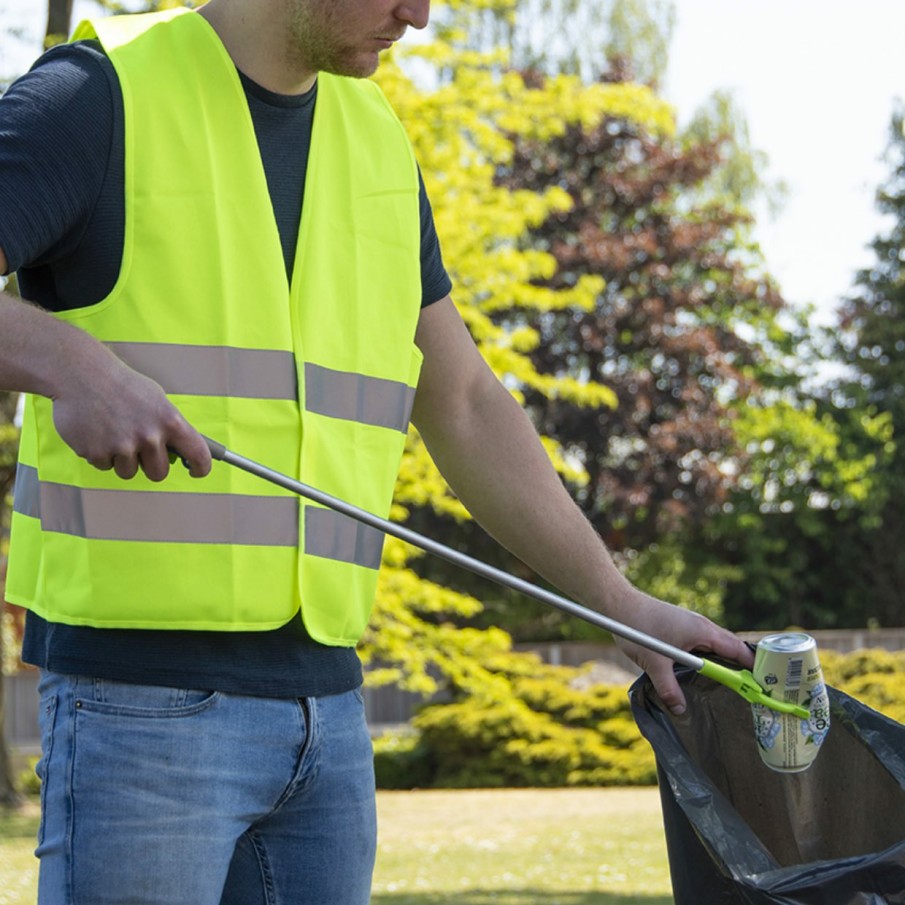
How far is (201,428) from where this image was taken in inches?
74.2

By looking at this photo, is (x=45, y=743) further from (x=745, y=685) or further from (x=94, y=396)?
(x=745, y=685)

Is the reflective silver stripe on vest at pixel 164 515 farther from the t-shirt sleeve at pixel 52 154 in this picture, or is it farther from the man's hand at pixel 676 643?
the man's hand at pixel 676 643

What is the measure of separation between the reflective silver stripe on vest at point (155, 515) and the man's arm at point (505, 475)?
52 centimetres

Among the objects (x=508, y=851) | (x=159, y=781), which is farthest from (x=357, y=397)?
(x=508, y=851)

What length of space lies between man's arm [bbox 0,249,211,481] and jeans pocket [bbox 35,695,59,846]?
0.35 metres

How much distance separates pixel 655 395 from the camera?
25766mm

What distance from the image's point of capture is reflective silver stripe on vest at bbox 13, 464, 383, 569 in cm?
185

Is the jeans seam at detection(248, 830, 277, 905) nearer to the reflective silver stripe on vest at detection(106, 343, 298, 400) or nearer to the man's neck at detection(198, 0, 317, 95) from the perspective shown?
the reflective silver stripe on vest at detection(106, 343, 298, 400)

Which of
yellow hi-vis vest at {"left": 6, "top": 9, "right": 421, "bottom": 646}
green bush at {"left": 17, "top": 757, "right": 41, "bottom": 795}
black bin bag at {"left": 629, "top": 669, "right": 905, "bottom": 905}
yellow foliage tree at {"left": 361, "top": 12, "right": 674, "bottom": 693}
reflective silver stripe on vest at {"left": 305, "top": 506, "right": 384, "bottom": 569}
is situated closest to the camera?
yellow hi-vis vest at {"left": 6, "top": 9, "right": 421, "bottom": 646}

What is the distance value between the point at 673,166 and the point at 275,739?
2511 cm

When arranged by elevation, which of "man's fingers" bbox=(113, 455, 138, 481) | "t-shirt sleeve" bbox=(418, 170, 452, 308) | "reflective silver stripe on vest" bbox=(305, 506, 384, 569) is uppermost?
"t-shirt sleeve" bbox=(418, 170, 452, 308)

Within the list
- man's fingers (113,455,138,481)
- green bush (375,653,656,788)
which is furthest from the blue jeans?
green bush (375,653,656,788)

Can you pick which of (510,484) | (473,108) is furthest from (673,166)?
(510,484)

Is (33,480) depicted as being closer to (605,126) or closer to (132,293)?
(132,293)
